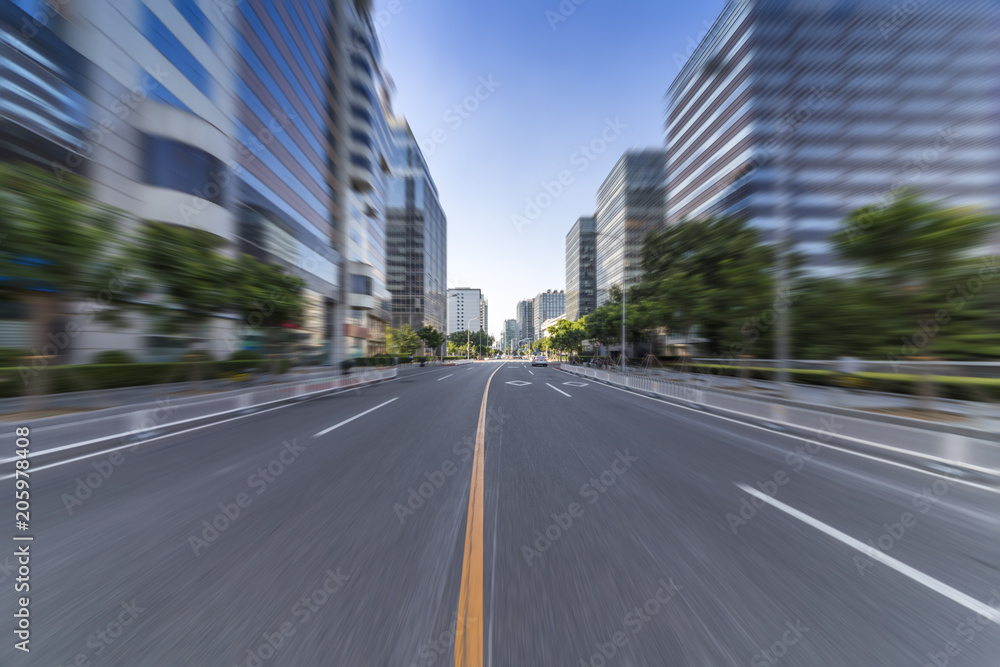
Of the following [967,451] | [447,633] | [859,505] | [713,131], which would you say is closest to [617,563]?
[447,633]

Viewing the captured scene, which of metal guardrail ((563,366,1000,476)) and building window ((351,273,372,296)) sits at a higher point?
building window ((351,273,372,296))

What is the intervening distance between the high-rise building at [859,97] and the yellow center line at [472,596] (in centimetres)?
4152

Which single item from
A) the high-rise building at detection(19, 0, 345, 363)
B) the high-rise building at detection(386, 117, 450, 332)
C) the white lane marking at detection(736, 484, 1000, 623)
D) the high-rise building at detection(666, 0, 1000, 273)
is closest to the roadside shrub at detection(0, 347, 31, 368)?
the high-rise building at detection(19, 0, 345, 363)

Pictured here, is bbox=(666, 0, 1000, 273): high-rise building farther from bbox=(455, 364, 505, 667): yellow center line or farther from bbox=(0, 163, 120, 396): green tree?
bbox=(0, 163, 120, 396): green tree

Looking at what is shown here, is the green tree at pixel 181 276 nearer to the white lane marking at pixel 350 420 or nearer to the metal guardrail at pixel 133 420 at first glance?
the metal guardrail at pixel 133 420

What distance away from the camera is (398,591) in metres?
2.50

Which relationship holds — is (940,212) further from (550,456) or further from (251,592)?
(251,592)

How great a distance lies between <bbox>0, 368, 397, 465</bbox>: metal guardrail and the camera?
6246mm

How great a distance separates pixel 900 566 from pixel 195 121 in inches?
1146

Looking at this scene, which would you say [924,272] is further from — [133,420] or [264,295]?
[264,295]

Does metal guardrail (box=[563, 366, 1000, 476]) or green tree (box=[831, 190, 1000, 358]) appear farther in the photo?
green tree (box=[831, 190, 1000, 358])

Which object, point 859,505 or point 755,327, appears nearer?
point 859,505

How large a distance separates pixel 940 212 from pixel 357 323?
4418cm

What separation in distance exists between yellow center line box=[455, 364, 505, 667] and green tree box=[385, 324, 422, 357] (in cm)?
5257
